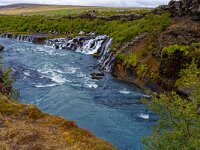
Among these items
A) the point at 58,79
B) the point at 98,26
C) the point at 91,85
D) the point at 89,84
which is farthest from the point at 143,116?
the point at 98,26

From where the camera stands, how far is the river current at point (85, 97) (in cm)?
3581

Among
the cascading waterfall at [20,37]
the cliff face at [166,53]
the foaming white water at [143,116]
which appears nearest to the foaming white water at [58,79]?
the cliff face at [166,53]

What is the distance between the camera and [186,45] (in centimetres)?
5175

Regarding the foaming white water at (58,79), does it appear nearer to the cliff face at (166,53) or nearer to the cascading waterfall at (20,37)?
the cliff face at (166,53)

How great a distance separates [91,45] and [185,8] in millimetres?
26131

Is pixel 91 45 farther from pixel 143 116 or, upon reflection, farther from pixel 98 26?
pixel 143 116

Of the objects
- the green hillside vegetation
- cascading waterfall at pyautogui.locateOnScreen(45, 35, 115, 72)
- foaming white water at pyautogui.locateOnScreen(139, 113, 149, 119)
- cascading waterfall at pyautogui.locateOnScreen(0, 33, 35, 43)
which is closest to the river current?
foaming white water at pyautogui.locateOnScreen(139, 113, 149, 119)

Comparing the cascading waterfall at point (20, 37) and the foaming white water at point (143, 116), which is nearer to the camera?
the foaming white water at point (143, 116)

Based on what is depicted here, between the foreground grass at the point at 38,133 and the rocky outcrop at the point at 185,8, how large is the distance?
3711cm

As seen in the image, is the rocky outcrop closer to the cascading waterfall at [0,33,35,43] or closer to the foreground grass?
the foreground grass

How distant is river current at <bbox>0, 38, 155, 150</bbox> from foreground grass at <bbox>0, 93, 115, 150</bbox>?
246 inches

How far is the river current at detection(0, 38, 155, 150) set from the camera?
3581 cm

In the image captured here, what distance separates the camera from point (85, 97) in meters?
46.1

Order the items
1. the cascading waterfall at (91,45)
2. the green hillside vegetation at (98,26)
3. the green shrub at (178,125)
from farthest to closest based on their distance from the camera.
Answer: the green hillside vegetation at (98,26) → the cascading waterfall at (91,45) → the green shrub at (178,125)
